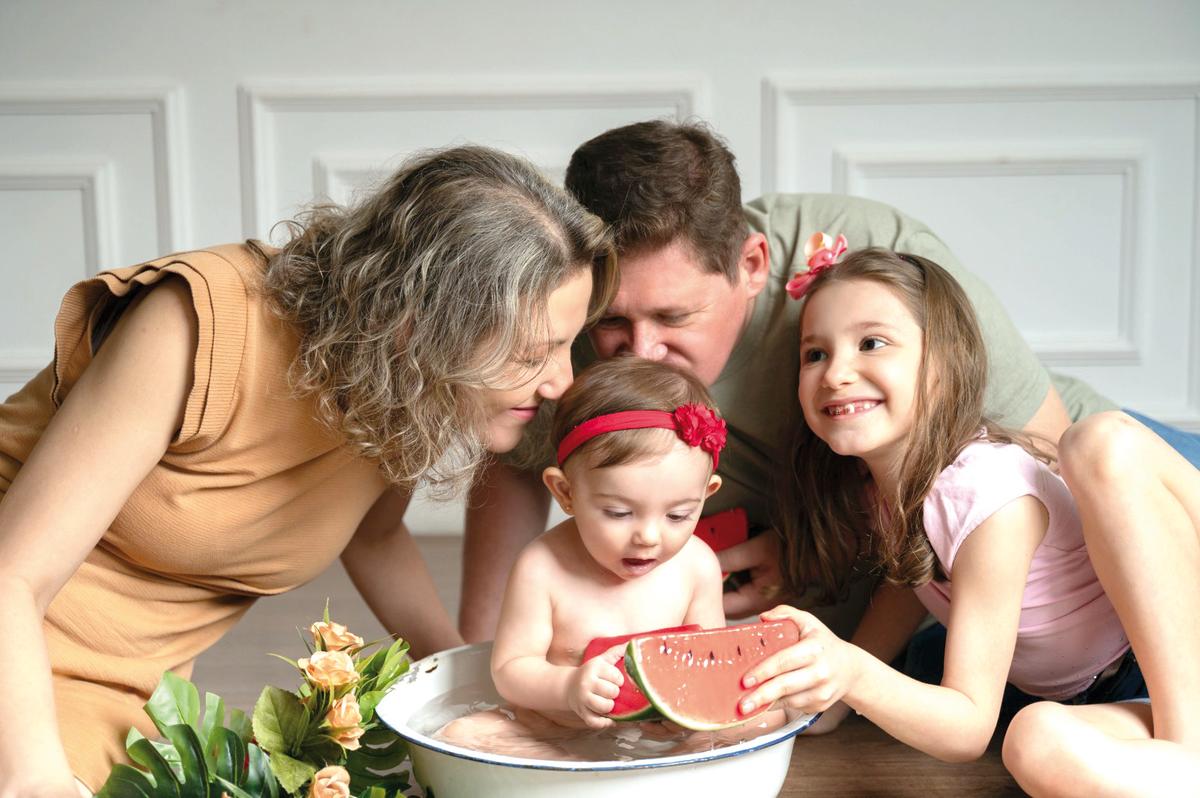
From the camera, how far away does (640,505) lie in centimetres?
162

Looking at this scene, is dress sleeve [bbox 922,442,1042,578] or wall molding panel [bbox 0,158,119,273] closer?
dress sleeve [bbox 922,442,1042,578]

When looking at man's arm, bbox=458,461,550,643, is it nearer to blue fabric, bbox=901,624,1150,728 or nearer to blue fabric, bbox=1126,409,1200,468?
blue fabric, bbox=901,624,1150,728

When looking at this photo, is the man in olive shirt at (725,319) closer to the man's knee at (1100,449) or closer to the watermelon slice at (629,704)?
the man's knee at (1100,449)

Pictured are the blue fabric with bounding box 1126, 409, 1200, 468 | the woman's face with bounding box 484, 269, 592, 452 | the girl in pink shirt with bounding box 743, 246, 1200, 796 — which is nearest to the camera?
the girl in pink shirt with bounding box 743, 246, 1200, 796

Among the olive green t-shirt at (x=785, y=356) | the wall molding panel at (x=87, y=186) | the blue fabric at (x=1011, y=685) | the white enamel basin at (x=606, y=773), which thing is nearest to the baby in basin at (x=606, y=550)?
the white enamel basin at (x=606, y=773)

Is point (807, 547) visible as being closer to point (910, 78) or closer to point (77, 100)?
point (910, 78)

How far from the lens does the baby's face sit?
161 centimetres

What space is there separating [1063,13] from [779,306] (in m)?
2.03

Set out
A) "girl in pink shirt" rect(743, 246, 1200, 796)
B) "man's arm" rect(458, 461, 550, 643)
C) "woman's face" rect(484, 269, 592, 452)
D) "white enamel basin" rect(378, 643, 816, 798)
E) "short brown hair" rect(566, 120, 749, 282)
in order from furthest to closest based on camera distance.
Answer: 1. "man's arm" rect(458, 461, 550, 643)
2. "short brown hair" rect(566, 120, 749, 282)
3. "woman's face" rect(484, 269, 592, 452)
4. "girl in pink shirt" rect(743, 246, 1200, 796)
5. "white enamel basin" rect(378, 643, 816, 798)

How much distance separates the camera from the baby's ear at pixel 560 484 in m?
1.70

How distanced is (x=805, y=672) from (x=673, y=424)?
15.1 inches

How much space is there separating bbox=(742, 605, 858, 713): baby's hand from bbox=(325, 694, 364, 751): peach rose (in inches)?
19.1

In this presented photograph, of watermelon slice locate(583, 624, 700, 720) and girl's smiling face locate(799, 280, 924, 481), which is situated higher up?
girl's smiling face locate(799, 280, 924, 481)

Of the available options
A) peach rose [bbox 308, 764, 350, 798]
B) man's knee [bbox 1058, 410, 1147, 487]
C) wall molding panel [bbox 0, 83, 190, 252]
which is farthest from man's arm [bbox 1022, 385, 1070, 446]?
wall molding panel [bbox 0, 83, 190, 252]
